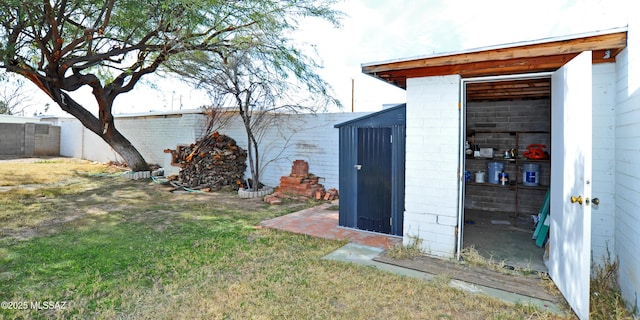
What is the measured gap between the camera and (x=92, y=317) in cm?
257

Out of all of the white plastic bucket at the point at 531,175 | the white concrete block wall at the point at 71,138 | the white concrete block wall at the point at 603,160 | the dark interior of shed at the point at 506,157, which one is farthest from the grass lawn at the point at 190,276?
the white concrete block wall at the point at 71,138

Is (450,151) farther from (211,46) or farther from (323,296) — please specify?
(211,46)

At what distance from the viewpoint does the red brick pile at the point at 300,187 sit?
772 centimetres

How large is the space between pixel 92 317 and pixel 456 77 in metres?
3.94

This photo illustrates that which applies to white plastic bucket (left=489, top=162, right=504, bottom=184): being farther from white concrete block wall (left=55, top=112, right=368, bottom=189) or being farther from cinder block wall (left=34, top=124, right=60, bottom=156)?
cinder block wall (left=34, top=124, right=60, bottom=156)

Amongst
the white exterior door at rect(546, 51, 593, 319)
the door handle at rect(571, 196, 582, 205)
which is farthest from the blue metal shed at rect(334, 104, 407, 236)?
the door handle at rect(571, 196, 582, 205)

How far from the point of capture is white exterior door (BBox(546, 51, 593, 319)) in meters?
2.53

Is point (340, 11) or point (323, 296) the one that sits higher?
point (340, 11)

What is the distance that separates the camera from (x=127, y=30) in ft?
27.4

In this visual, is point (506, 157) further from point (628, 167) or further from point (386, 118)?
point (628, 167)

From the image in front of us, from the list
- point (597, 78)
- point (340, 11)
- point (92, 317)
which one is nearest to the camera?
point (92, 317)

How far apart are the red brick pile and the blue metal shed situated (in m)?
2.47

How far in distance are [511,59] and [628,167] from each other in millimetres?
1336

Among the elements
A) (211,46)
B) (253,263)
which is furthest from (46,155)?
(253,263)
